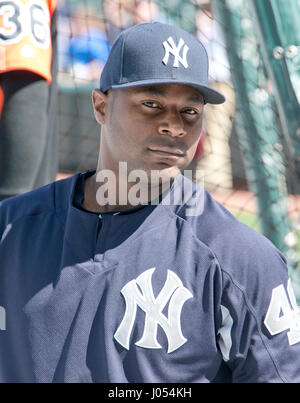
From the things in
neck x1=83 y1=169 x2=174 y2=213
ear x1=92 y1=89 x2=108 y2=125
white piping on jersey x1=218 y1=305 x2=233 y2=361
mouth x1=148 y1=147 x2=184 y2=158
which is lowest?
white piping on jersey x1=218 y1=305 x2=233 y2=361

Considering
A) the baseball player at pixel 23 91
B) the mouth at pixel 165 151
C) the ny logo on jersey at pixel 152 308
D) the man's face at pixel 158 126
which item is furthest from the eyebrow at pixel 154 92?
the baseball player at pixel 23 91

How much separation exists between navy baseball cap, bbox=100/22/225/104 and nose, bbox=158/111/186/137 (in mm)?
70

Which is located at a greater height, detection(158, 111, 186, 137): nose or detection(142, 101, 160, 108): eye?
detection(142, 101, 160, 108): eye

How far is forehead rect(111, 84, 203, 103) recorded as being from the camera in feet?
4.47

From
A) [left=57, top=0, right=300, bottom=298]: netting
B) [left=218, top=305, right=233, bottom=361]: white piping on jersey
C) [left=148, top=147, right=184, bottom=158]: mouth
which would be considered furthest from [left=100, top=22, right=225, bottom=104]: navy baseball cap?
[left=218, top=305, right=233, bottom=361]: white piping on jersey

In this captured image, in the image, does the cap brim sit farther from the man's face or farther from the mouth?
the mouth

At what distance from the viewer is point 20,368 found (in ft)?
4.47

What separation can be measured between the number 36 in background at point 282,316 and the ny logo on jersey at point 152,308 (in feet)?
0.53

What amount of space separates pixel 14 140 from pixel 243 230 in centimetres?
101

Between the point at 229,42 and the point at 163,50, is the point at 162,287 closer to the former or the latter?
the point at 163,50

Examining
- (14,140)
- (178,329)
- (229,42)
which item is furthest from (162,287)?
(229,42)

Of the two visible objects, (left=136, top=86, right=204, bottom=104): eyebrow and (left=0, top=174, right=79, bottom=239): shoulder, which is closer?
(left=136, top=86, right=204, bottom=104): eyebrow

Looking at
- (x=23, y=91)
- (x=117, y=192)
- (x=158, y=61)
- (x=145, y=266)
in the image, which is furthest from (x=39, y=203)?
(x=23, y=91)
